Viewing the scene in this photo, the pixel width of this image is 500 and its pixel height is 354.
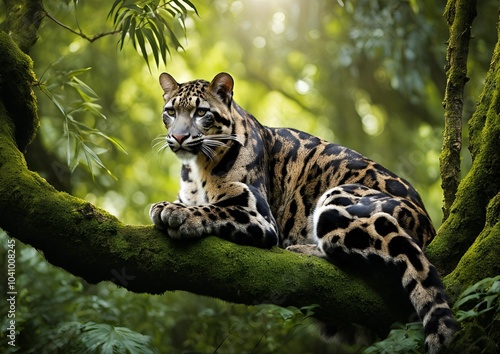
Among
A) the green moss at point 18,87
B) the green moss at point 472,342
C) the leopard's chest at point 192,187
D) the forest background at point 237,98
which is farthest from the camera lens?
the forest background at point 237,98

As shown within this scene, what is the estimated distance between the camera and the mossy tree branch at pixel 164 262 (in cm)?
458

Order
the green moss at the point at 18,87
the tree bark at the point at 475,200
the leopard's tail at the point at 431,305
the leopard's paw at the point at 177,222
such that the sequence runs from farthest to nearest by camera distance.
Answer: the green moss at the point at 18,87 → the tree bark at the point at 475,200 → the leopard's paw at the point at 177,222 → the leopard's tail at the point at 431,305

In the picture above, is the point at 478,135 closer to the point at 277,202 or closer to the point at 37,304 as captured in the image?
the point at 277,202

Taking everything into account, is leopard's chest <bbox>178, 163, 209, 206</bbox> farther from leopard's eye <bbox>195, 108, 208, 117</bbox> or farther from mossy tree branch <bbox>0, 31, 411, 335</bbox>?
mossy tree branch <bbox>0, 31, 411, 335</bbox>

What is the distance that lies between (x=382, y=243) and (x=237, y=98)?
1621cm

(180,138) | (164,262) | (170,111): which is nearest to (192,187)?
(180,138)

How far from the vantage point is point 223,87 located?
21.8 ft

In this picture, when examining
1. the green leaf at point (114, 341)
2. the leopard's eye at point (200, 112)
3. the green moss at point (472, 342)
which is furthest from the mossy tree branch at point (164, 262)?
the leopard's eye at point (200, 112)

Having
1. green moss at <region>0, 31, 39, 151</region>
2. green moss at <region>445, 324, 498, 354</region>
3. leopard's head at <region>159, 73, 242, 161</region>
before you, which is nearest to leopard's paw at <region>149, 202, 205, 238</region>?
leopard's head at <region>159, 73, 242, 161</region>

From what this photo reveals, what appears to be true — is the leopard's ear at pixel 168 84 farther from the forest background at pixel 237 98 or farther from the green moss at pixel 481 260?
the green moss at pixel 481 260

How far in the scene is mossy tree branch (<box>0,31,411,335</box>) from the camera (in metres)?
4.58

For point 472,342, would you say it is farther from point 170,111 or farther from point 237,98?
point 237,98

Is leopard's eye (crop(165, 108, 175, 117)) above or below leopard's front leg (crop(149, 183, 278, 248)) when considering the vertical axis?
above

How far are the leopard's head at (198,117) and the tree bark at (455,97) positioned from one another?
210 centimetres
